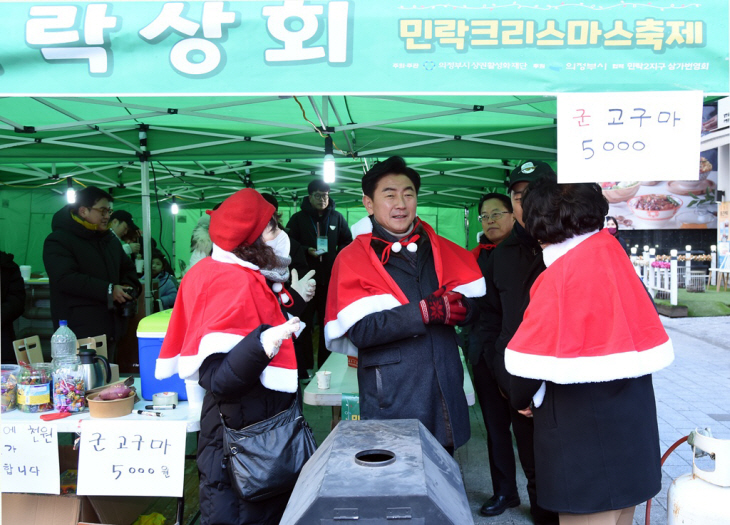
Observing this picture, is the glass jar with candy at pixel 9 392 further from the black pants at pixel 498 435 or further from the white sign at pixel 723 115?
the white sign at pixel 723 115

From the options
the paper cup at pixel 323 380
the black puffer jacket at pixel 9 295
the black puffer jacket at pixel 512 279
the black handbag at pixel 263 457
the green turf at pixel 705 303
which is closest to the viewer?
the black handbag at pixel 263 457

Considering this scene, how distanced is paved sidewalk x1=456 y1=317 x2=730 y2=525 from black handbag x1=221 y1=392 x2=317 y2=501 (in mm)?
1434

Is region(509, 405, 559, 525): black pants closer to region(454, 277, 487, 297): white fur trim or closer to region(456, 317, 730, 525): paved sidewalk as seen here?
region(456, 317, 730, 525): paved sidewalk

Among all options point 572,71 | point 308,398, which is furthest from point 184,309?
point 572,71

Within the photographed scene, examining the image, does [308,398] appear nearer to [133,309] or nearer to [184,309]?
[184,309]

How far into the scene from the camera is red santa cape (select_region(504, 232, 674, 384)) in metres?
1.67

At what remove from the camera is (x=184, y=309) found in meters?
2.13

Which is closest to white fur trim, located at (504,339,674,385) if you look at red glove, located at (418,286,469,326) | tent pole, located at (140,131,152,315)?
red glove, located at (418,286,469,326)

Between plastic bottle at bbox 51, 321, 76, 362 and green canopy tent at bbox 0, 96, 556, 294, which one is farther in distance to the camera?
green canopy tent at bbox 0, 96, 556, 294

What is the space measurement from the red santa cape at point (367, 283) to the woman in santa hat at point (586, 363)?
0.47 meters

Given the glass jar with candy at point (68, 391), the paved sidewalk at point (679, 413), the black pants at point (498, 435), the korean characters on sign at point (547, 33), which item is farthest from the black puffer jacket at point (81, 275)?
the korean characters on sign at point (547, 33)

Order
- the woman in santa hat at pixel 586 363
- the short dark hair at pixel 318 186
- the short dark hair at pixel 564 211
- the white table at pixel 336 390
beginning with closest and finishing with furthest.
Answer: the woman in santa hat at pixel 586 363
the short dark hair at pixel 564 211
the white table at pixel 336 390
the short dark hair at pixel 318 186

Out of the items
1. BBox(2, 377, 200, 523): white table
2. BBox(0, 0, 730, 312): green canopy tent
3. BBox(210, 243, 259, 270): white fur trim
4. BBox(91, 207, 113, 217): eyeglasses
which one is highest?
BBox(0, 0, 730, 312): green canopy tent

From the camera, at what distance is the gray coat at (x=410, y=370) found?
2139 mm
